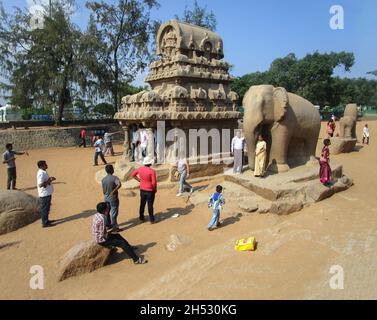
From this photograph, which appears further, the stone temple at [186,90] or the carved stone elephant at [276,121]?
the stone temple at [186,90]

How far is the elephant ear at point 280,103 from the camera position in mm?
8109

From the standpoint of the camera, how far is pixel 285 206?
23.1ft

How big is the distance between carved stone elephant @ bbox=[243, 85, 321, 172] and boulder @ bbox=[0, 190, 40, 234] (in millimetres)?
5567

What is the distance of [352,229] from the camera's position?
18.7 ft

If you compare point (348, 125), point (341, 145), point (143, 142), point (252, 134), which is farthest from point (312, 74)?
point (252, 134)

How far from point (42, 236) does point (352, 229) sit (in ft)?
20.1

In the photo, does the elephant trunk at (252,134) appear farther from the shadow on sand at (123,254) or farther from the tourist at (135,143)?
the tourist at (135,143)

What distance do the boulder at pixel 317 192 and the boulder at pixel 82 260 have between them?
471 cm

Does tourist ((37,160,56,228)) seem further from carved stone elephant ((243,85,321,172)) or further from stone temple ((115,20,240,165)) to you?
carved stone elephant ((243,85,321,172))

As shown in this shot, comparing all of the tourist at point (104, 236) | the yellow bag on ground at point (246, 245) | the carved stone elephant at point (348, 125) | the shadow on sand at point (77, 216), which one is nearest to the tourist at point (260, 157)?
the yellow bag on ground at point (246, 245)

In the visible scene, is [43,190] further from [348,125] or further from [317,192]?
[348,125]

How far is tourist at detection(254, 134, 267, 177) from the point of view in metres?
7.98
